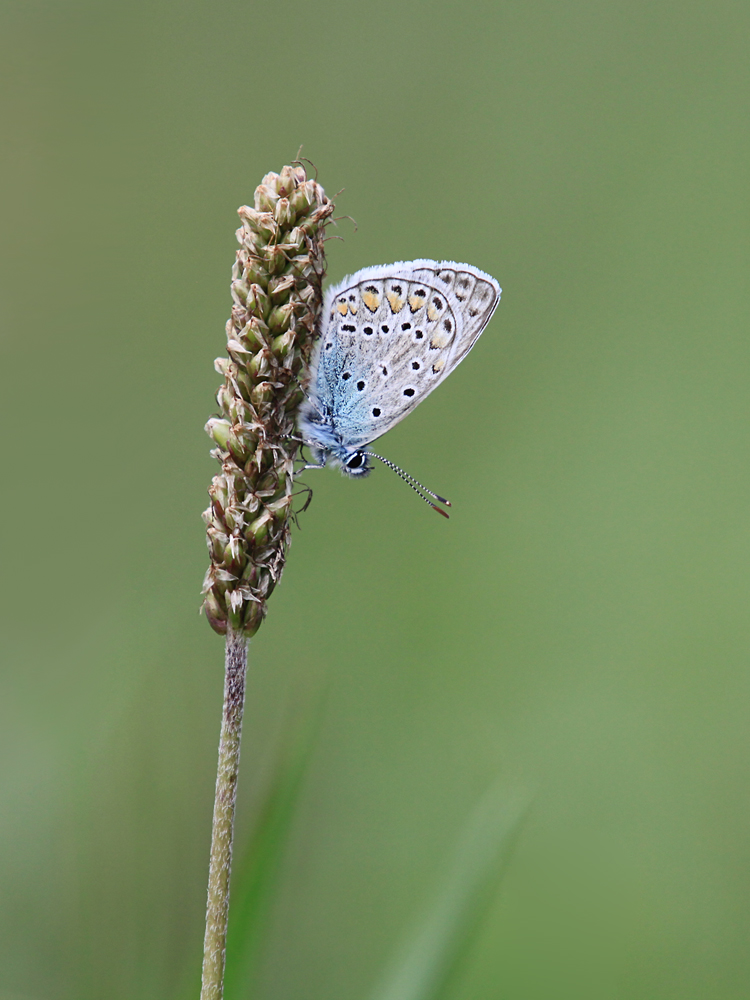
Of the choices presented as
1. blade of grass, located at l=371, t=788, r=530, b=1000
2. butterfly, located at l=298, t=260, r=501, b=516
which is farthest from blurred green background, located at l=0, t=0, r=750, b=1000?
butterfly, located at l=298, t=260, r=501, b=516

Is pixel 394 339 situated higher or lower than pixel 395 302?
lower

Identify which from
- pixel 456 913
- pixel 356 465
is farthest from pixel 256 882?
pixel 356 465

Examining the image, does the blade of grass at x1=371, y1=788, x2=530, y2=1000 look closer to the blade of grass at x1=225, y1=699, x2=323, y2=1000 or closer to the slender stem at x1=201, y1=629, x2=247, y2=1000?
the blade of grass at x1=225, y1=699, x2=323, y2=1000

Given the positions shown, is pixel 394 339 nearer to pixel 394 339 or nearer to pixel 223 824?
pixel 394 339

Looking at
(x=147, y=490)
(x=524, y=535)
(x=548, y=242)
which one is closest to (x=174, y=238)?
(x=147, y=490)

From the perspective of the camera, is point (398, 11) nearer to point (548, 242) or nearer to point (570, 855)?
point (548, 242)

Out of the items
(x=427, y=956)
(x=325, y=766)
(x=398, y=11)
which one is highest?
(x=398, y=11)
